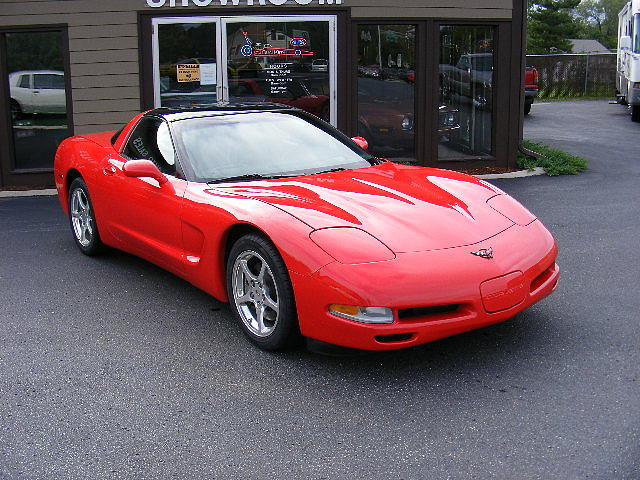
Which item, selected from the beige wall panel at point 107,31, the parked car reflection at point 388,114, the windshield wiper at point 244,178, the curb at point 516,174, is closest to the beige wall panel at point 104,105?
the beige wall panel at point 107,31

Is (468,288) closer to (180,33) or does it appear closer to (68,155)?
(68,155)

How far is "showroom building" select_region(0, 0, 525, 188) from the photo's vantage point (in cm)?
1105

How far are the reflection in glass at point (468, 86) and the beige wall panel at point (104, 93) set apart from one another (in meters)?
4.46

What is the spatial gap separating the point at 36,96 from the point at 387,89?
5.00 meters

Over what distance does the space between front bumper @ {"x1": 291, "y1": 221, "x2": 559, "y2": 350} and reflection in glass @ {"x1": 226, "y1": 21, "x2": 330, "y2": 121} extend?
7617 mm

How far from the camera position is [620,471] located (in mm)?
3164

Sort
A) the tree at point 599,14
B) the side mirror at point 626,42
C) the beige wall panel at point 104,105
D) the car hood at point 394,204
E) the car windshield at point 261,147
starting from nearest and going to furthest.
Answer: the car hood at point 394,204 → the car windshield at point 261,147 → the beige wall panel at point 104,105 → the side mirror at point 626,42 → the tree at point 599,14

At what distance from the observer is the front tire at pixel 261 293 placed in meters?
4.29

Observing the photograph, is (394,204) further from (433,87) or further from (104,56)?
(104,56)

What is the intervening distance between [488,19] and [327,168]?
7.16 m

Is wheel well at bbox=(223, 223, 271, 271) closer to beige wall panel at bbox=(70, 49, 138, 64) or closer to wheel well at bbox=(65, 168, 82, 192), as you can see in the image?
wheel well at bbox=(65, 168, 82, 192)

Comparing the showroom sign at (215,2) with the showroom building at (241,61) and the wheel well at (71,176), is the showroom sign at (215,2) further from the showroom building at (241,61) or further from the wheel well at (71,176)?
the wheel well at (71,176)

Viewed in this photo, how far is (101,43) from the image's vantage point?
11062 mm

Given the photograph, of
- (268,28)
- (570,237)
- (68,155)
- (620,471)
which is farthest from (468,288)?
(268,28)
